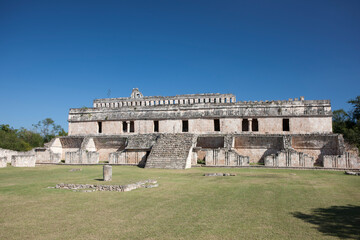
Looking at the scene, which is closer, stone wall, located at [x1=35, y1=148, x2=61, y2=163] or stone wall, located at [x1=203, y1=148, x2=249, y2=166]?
stone wall, located at [x1=203, y1=148, x2=249, y2=166]

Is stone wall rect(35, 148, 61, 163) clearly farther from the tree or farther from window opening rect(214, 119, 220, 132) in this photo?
the tree

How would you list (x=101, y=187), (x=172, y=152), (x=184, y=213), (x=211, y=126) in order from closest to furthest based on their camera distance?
1. (x=184, y=213)
2. (x=101, y=187)
3. (x=172, y=152)
4. (x=211, y=126)

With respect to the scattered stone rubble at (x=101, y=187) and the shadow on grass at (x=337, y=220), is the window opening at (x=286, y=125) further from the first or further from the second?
the shadow on grass at (x=337, y=220)

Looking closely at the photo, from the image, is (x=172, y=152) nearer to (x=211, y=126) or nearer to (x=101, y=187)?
(x=211, y=126)

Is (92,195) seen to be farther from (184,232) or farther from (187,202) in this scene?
(184,232)

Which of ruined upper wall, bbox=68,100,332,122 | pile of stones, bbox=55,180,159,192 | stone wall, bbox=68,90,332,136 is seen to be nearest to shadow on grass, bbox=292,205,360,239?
pile of stones, bbox=55,180,159,192

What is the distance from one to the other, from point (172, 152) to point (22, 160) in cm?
1124

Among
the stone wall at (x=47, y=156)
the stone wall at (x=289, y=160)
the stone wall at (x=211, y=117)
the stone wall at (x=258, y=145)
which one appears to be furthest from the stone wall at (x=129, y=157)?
the stone wall at (x=289, y=160)

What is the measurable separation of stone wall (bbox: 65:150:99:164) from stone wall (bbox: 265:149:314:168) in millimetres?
13179

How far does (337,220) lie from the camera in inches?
240

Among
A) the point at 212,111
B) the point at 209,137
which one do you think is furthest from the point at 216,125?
the point at 209,137

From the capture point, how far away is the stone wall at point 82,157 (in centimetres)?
2292

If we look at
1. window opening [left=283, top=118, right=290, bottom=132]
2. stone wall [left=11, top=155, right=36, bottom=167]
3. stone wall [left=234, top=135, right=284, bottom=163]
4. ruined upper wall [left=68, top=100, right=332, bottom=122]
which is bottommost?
stone wall [left=11, top=155, right=36, bottom=167]

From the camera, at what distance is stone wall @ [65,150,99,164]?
902 inches
